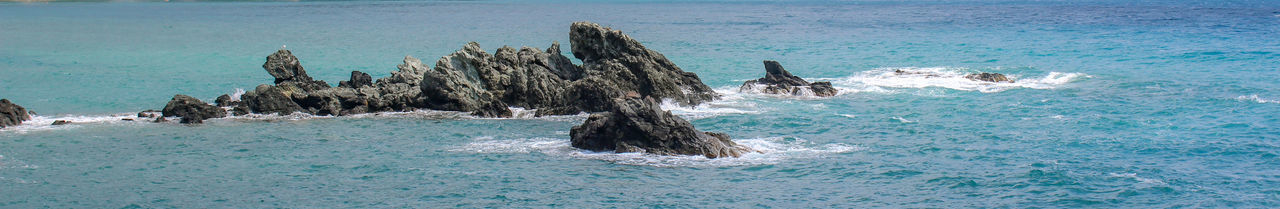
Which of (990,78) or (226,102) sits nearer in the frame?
(226,102)

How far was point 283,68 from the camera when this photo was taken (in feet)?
144

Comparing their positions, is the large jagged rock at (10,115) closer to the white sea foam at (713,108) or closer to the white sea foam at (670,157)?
the white sea foam at (670,157)

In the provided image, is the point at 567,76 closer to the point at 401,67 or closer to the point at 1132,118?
the point at 401,67

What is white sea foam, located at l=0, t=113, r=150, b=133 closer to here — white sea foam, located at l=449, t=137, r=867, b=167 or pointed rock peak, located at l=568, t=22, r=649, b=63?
white sea foam, located at l=449, t=137, r=867, b=167

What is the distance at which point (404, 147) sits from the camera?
32.8 meters

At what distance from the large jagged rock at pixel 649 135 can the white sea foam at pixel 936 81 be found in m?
17.8

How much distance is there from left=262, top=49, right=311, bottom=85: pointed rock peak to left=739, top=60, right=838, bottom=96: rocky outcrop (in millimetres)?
18102

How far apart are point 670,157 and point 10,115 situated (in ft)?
74.9

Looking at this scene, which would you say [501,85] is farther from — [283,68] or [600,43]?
[283,68]

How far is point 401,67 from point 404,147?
39.0ft

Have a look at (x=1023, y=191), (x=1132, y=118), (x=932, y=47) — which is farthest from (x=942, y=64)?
(x=1023, y=191)

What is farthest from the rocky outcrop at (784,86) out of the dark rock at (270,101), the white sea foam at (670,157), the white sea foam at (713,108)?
the dark rock at (270,101)

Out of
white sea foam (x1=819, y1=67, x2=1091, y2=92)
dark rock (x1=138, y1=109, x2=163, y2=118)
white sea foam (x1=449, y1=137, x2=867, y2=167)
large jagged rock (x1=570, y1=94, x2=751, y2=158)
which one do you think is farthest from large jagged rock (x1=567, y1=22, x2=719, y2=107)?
dark rock (x1=138, y1=109, x2=163, y2=118)

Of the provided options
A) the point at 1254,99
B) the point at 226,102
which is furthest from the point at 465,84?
the point at 1254,99
